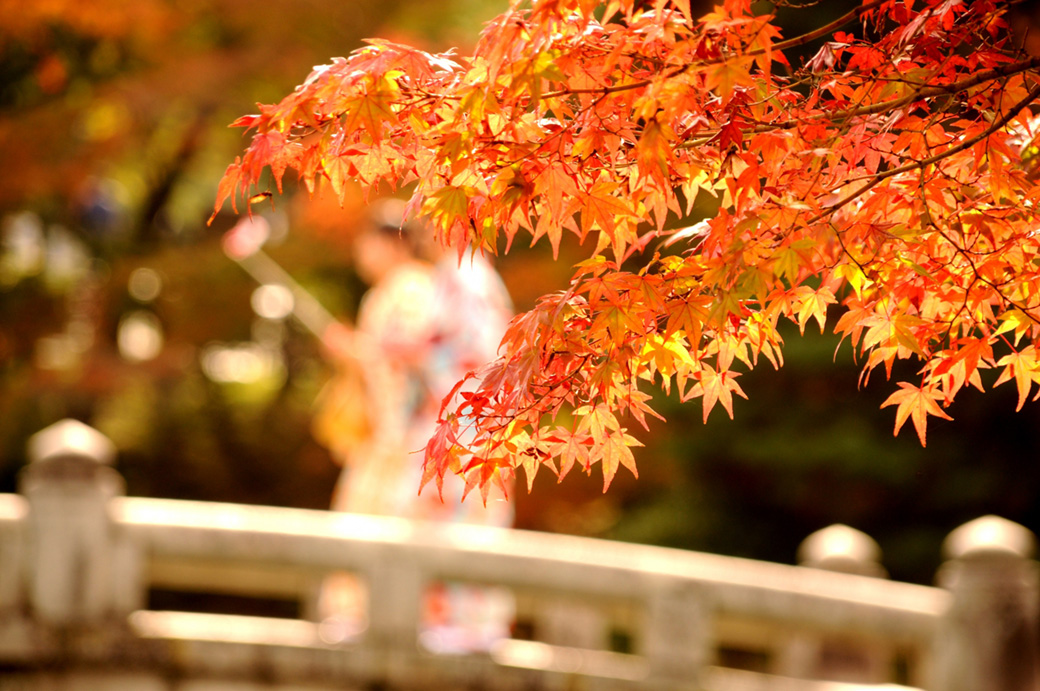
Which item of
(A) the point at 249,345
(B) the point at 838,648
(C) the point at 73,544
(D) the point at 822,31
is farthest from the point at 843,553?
(A) the point at 249,345

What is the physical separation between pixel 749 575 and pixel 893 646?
79 centimetres

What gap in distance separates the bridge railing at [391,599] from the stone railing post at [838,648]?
0.35 m

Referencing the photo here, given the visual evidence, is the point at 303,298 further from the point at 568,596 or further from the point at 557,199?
the point at 557,199

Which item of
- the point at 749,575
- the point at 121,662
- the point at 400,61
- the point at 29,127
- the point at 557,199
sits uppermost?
the point at 29,127

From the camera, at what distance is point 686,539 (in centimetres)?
896

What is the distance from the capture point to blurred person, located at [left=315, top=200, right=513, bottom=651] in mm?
5340

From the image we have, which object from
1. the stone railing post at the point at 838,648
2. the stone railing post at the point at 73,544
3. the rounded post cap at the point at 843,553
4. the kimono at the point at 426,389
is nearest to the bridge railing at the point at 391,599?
the stone railing post at the point at 73,544

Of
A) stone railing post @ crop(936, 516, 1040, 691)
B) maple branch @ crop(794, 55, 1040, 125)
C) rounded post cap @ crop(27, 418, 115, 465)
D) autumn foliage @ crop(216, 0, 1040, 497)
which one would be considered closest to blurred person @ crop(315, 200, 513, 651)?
rounded post cap @ crop(27, 418, 115, 465)

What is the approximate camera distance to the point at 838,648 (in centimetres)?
604

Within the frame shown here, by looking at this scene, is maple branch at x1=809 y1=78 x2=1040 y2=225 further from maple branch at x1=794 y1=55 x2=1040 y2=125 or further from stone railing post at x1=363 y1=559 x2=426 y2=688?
stone railing post at x1=363 y1=559 x2=426 y2=688

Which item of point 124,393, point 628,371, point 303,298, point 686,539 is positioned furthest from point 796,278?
point 124,393

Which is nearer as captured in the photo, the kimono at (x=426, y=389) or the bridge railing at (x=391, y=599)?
the bridge railing at (x=391, y=599)

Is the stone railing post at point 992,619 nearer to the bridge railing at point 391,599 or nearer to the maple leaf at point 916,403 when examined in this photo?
the bridge railing at point 391,599

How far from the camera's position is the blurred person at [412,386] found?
5.34 metres
